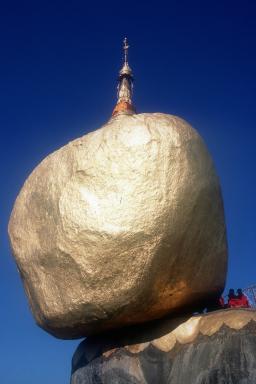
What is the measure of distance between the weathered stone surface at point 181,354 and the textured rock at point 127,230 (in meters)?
0.30

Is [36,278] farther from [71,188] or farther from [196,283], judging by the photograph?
[196,283]

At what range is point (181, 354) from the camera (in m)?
4.73

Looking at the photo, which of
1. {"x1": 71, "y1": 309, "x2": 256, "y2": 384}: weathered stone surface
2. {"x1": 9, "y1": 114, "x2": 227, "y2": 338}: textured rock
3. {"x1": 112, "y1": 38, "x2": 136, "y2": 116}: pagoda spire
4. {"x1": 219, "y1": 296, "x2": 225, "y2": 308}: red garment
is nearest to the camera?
→ {"x1": 71, "y1": 309, "x2": 256, "y2": 384}: weathered stone surface

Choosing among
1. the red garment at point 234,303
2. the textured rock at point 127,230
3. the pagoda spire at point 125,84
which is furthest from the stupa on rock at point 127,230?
the pagoda spire at point 125,84

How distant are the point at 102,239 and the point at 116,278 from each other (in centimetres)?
42

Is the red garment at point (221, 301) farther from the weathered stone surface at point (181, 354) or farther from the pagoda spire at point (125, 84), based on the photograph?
the pagoda spire at point (125, 84)

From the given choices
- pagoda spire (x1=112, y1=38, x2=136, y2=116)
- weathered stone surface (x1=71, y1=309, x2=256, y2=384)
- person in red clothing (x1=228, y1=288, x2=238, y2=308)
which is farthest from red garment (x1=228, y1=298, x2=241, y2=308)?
pagoda spire (x1=112, y1=38, x2=136, y2=116)

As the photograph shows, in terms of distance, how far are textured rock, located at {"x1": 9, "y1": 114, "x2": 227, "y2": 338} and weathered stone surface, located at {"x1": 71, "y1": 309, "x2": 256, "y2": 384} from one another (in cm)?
30

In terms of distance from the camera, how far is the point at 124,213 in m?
4.85

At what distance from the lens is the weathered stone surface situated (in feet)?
14.1

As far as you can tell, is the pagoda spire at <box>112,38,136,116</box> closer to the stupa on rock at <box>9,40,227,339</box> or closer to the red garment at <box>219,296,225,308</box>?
the stupa on rock at <box>9,40,227,339</box>

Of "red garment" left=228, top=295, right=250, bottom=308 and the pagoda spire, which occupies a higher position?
the pagoda spire

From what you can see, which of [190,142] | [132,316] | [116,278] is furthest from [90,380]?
[190,142]

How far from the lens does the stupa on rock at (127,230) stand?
4.79 meters
